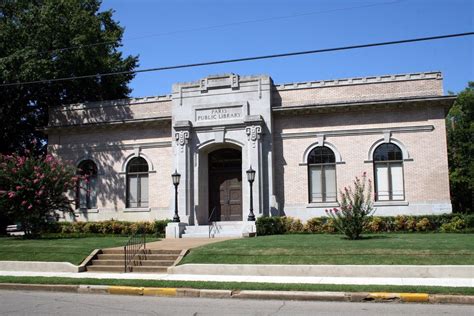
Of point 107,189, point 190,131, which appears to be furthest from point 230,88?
point 107,189

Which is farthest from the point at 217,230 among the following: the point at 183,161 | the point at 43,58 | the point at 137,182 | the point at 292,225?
the point at 43,58

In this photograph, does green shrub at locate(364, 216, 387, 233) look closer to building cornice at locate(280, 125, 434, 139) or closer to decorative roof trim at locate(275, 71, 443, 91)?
building cornice at locate(280, 125, 434, 139)

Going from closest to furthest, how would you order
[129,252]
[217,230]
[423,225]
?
[129,252], [423,225], [217,230]

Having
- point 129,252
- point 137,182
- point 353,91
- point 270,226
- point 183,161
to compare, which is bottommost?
point 129,252

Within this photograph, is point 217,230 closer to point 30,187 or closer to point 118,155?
point 118,155

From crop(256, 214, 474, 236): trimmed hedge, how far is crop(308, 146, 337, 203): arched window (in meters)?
2.15

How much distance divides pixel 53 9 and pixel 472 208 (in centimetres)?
4012

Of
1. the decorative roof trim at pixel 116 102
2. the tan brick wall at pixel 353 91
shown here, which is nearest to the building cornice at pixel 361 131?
the tan brick wall at pixel 353 91

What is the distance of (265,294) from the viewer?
38.4ft

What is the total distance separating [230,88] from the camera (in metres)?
26.9

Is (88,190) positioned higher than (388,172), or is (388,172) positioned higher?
(388,172)

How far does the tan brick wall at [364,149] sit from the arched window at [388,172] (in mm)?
417

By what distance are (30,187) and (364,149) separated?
16.4 metres

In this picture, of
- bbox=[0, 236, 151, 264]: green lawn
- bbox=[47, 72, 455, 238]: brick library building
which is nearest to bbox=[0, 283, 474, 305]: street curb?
bbox=[0, 236, 151, 264]: green lawn
